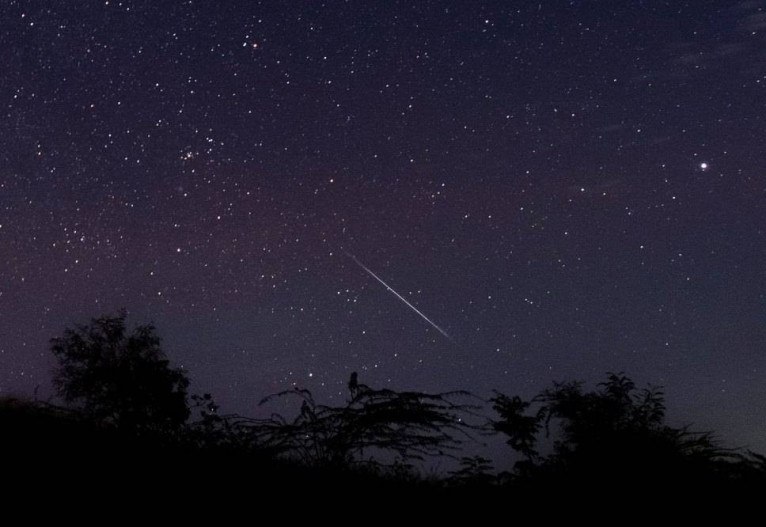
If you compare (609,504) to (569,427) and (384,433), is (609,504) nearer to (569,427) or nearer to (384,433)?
(384,433)

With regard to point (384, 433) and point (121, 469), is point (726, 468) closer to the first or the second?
point (384, 433)

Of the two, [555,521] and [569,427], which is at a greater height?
[569,427]

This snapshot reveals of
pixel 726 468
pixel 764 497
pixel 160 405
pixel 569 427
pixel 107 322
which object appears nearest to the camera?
pixel 764 497

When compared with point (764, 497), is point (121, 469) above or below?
below

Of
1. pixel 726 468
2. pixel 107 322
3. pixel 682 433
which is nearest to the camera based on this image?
pixel 726 468

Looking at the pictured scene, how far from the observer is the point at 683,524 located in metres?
4.25

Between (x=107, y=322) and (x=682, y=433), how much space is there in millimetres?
15652

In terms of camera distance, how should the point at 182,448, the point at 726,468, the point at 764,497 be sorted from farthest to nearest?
the point at 726,468
the point at 182,448
the point at 764,497

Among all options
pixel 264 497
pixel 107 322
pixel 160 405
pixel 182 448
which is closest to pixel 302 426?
pixel 182 448

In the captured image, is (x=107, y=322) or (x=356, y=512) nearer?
(x=356, y=512)

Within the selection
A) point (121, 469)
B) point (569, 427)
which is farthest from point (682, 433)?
point (569, 427)

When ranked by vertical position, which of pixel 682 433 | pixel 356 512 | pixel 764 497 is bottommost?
pixel 356 512

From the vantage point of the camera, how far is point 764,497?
452 cm

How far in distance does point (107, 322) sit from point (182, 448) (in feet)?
48.6
